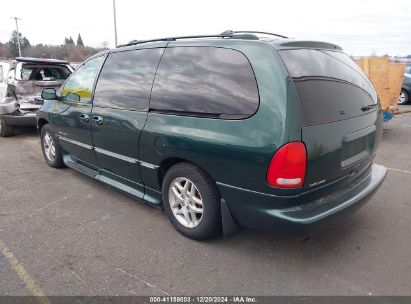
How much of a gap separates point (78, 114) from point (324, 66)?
281cm

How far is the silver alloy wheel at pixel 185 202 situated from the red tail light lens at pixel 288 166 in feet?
2.59

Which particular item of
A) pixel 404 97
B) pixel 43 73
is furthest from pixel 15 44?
pixel 404 97

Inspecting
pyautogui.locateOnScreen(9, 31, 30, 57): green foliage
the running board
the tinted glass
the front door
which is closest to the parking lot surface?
the running board

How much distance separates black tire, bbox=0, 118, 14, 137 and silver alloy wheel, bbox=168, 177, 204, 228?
5737mm

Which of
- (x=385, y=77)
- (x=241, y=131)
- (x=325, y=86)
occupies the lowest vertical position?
(x=241, y=131)

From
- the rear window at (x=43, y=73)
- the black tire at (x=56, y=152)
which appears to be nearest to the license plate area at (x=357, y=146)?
the black tire at (x=56, y=152)

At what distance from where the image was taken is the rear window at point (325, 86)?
2.54 m

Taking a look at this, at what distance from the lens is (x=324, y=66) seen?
2.86m

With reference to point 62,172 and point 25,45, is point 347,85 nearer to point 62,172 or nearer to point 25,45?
point 62,172

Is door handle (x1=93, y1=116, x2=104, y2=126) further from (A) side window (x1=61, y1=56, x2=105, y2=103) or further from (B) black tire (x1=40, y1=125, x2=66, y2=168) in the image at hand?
(B) black tire (x1=40, y1=125, x2=66, y2=168)

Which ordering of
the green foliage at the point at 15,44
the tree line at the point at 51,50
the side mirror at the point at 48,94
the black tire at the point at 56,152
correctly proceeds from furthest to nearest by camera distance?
the green foliage at the point at 15,44 < the tree line at the point at 51,50 < the black tire at the point at 56,152 < the side mirror at the point at 48,94

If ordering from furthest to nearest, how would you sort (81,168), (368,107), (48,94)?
(48,94) < (81,168) < (368,107)

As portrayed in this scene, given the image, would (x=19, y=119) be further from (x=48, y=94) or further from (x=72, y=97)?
(x=72, y=97)

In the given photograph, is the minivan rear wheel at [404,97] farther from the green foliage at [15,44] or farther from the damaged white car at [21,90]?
the green foliage at [15,44]
